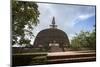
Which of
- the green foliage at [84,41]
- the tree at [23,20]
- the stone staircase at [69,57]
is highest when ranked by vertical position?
the tree at [23,20]

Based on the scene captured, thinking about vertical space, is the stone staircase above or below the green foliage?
below

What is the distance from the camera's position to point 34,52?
2.65m

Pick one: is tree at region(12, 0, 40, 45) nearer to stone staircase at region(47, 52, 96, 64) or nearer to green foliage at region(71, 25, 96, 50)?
stone staircase at region(47, 52, 96, 64)

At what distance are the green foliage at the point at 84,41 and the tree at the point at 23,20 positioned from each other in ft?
2.21

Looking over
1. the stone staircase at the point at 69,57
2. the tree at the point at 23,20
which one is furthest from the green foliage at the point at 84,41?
the tree at the point at 23,20

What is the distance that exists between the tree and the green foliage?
674 millimetres

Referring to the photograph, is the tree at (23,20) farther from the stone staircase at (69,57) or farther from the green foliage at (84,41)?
the green foliage at (84,41)

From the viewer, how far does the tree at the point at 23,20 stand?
2572 millimetres

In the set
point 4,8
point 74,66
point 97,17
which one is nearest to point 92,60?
point 74,66

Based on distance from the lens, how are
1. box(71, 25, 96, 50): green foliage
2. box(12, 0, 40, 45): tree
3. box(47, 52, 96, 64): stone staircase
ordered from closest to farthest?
1. box(12, 0, 40, 45): tree
2. box(47, 52, 96, 64): stone staircase
3. box(71, 25, 96, 50): green foliage

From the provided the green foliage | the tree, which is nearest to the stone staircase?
the green foliage

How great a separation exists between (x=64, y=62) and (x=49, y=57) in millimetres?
255

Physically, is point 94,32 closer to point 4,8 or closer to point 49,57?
point 49,57

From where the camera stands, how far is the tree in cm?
257
